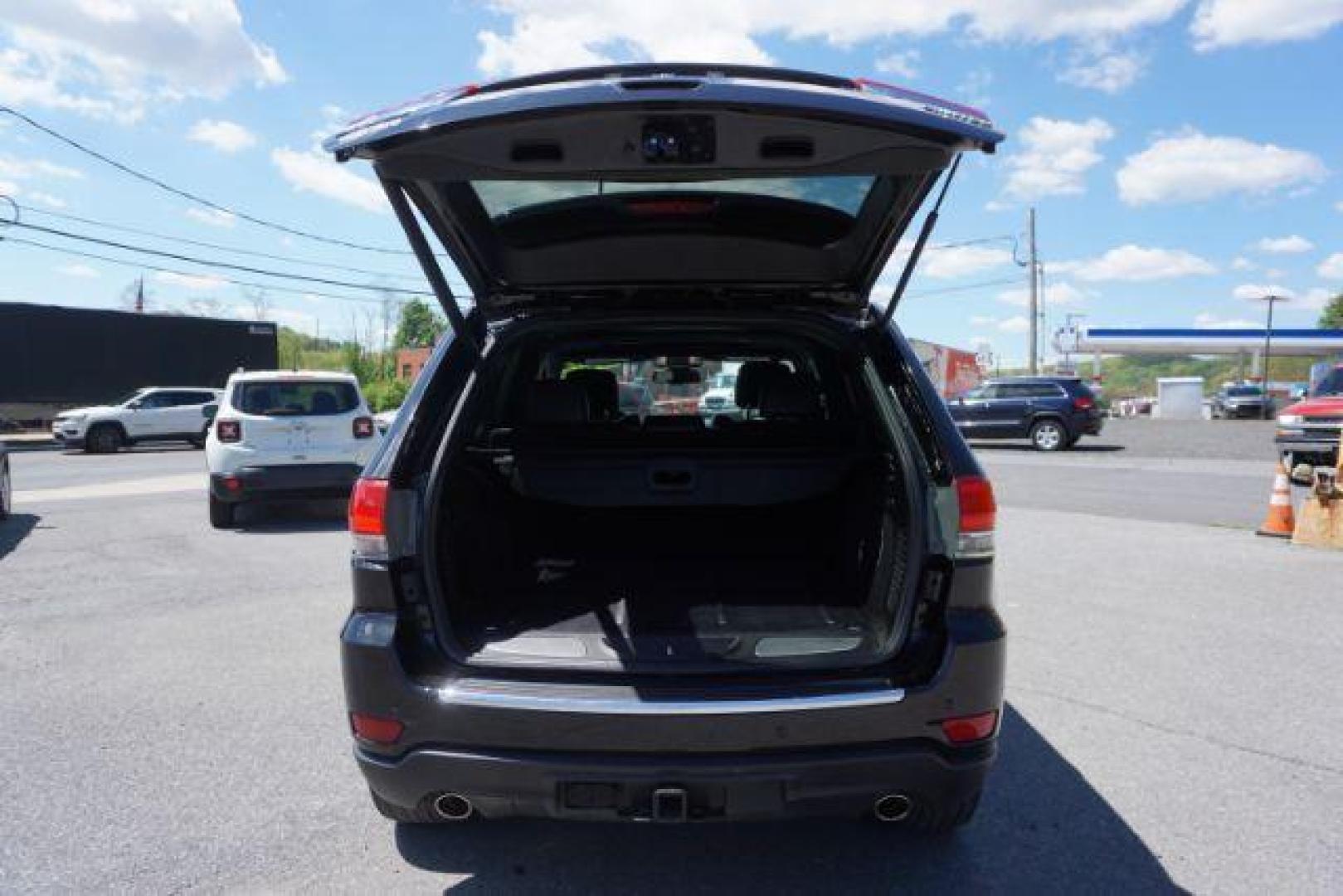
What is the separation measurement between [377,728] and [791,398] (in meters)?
2.37

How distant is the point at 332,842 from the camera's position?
3.12 metres

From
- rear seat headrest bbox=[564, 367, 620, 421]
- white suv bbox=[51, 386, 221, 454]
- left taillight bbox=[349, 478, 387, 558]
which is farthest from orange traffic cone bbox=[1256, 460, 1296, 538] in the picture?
white suv bbox=[51, 386, 221, 454]

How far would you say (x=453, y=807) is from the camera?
102 inches

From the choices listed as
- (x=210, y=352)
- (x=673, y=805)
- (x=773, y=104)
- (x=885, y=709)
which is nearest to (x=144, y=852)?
(x=673, y=805)

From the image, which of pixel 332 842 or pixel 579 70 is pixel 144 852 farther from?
→ pixel 579 70

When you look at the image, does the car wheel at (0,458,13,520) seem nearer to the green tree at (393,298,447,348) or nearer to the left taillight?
the left taillight

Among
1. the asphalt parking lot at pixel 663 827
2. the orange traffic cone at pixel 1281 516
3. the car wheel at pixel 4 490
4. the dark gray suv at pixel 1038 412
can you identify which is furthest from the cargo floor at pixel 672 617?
the dark gray suv at pixel 1038 412

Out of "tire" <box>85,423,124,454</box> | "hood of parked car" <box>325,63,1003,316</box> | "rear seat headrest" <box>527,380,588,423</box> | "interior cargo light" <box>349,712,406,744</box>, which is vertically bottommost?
"tire" <box>85,423,124,454</box>

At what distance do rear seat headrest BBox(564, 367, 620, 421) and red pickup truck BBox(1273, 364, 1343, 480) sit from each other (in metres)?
11.8

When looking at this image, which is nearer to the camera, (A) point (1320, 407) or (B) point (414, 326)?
(A) point (1320, 407)

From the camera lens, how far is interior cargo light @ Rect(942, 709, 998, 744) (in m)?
2.53

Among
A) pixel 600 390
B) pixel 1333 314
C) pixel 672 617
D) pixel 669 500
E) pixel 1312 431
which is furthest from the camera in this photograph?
pixel 1333 314

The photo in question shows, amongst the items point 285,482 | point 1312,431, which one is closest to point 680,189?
point 285,482

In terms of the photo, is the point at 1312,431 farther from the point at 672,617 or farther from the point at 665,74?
the point at 665,74
